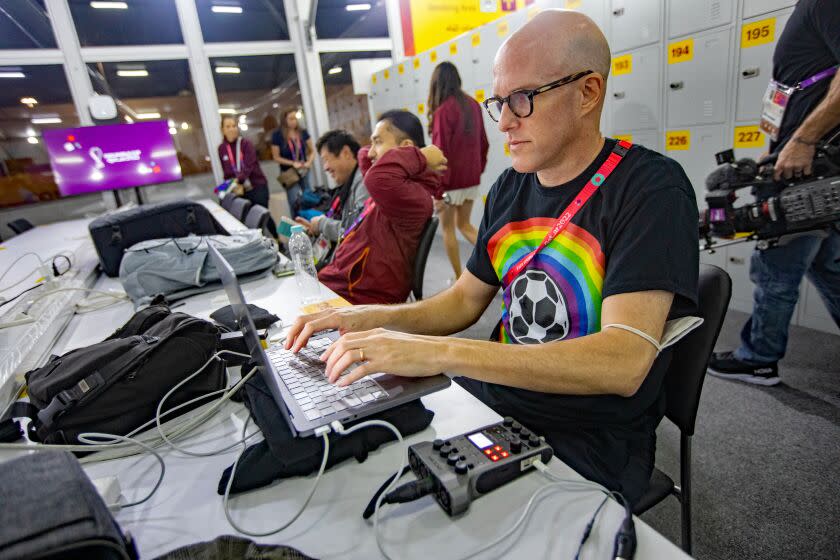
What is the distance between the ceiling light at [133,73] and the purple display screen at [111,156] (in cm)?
126

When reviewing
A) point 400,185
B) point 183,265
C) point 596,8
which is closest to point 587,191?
point 400,185

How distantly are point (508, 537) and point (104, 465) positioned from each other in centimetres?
70

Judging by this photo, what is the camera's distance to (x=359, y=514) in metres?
0.63

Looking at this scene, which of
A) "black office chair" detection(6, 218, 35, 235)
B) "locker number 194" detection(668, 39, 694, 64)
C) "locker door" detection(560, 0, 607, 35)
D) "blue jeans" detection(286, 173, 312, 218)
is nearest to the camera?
"locker number 194" detection(668, 39, 694, 64)

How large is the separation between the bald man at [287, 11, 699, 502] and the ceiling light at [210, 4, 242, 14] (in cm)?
616

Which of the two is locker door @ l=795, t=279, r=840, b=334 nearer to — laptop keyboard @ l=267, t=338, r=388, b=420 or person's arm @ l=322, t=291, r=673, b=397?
person's arm @ l=322, t=291, r=673, b=397

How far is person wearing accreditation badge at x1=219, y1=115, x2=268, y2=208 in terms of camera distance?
5.53 m

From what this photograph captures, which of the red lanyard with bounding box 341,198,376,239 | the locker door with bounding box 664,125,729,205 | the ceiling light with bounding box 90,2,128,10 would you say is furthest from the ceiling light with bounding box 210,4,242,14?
the locker door with bounding box 664,125,729,205

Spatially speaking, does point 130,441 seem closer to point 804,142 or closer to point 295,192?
point 804,142

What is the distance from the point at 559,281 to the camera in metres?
0.97

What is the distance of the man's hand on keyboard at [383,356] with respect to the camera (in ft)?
2.52

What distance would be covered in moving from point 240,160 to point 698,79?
4.72 metres

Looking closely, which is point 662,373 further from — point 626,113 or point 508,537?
point 626,113

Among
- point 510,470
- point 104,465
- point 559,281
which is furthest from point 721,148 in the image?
point 104,465
